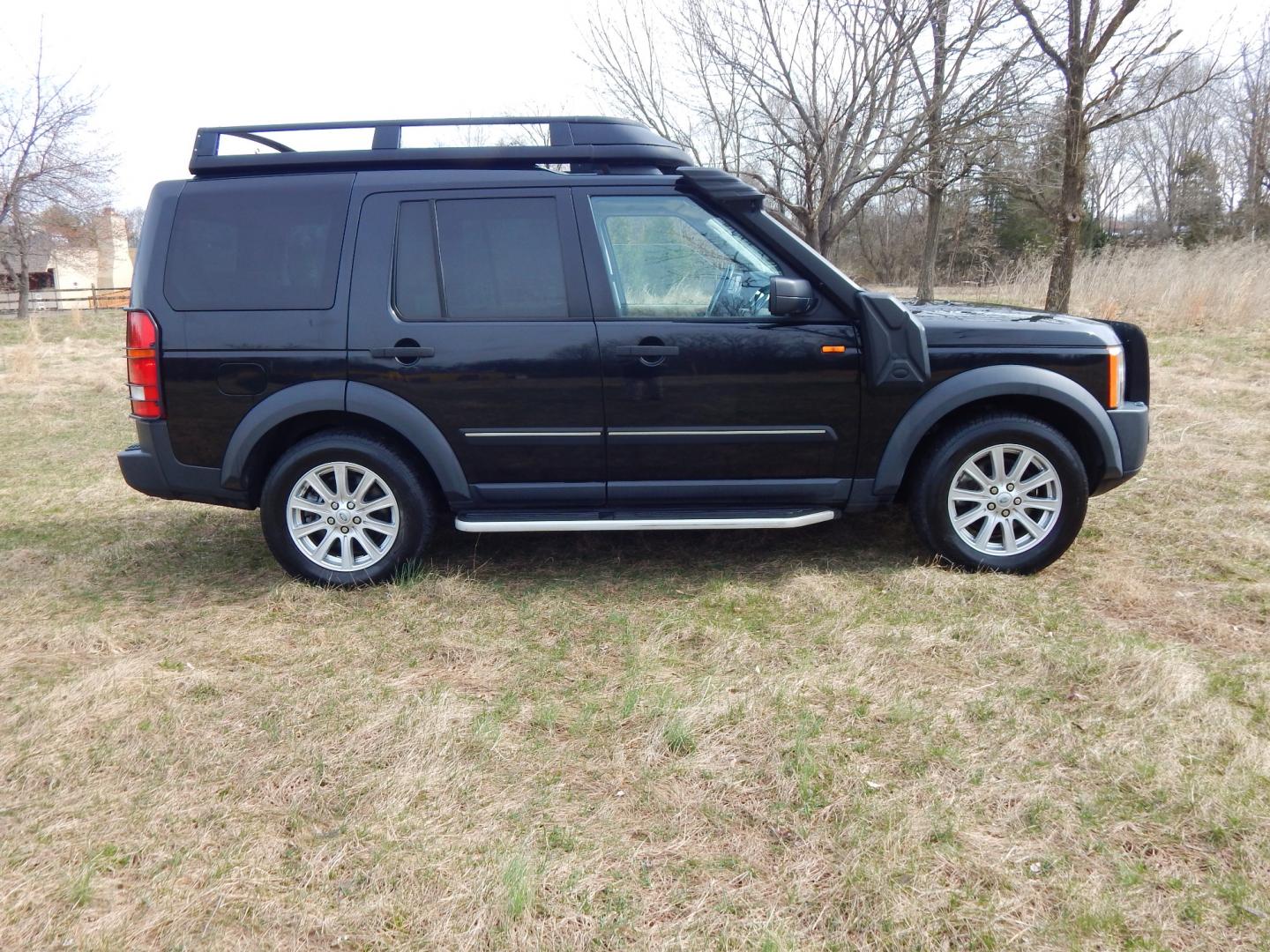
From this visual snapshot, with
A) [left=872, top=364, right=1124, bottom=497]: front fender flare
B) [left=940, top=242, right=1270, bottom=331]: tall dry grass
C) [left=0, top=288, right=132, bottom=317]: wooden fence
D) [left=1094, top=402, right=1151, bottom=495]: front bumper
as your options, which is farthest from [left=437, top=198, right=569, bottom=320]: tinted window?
[left=0, top=288, right=132, bottom=317]: wooden fence

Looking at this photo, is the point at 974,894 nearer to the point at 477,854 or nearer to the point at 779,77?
the point at 477,854

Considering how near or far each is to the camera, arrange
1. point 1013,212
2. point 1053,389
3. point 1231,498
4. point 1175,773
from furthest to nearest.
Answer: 1. point 1013,212
2. point 1231,498
3. point 1053,389
4. point 1175,773

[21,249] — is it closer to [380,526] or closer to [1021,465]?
[380,526]

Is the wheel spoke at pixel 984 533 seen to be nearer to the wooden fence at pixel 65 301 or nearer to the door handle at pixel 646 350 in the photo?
the door handle at pixel 646 350

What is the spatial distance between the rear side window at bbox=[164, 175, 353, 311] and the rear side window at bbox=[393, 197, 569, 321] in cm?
35

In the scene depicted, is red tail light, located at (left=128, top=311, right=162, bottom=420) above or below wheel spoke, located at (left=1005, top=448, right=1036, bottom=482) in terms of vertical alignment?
above

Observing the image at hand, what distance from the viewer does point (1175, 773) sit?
267cm

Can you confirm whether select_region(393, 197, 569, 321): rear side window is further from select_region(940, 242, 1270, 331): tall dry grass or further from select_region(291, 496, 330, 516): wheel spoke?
select_region(940, 242, 1270, 331): tall dry grass

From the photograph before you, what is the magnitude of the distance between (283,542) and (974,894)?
343 cm

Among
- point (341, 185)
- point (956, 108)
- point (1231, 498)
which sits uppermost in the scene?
point (956, 108)

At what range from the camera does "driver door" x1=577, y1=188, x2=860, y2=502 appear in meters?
4.21

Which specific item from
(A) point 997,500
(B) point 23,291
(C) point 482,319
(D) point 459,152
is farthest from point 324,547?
(B) point 23,291

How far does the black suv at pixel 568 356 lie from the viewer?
13.9 ft

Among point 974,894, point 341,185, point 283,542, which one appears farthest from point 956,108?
point 974,894
